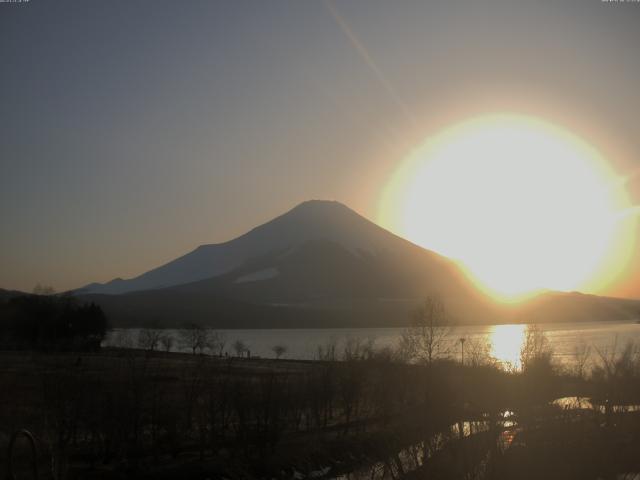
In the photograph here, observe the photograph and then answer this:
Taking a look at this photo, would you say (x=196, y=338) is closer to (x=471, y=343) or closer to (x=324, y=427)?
(x=471, y=343)

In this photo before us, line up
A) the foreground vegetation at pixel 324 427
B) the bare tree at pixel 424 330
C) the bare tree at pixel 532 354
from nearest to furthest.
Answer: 1. the foreground vegetation at pixel 324 427
2. the bare tree at pixel 532 354
3. the bare tree at pixel 424 330

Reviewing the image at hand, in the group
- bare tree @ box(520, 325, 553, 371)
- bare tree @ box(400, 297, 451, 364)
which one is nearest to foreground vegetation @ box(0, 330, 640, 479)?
bare tree @ box(520, 325, 553, 371)

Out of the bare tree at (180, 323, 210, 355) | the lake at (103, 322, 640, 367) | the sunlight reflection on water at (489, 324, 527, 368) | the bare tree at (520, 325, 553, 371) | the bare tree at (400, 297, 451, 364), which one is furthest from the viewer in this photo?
→ the bare tree at (180, 323, 210, 355)

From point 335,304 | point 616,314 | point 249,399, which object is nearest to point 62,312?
point 249,399

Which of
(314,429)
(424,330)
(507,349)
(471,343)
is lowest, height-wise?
(314,429)

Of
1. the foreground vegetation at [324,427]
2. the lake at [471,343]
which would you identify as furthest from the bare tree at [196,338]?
the foreground vegetation at [324,427]

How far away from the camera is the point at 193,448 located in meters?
18.2

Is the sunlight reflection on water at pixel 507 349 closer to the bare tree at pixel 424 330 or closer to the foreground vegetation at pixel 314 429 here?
the bare tree at pixel 424 330

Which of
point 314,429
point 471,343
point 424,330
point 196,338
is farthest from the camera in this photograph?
point 196,338

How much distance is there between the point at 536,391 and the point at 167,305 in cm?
13668

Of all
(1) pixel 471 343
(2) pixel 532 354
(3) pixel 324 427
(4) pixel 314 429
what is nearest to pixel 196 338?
(1) pixel 471 343

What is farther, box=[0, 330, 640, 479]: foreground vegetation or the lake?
the lake

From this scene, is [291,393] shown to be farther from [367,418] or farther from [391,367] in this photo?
[391,367]

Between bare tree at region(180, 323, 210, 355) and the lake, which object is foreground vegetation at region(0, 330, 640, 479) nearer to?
the lake
